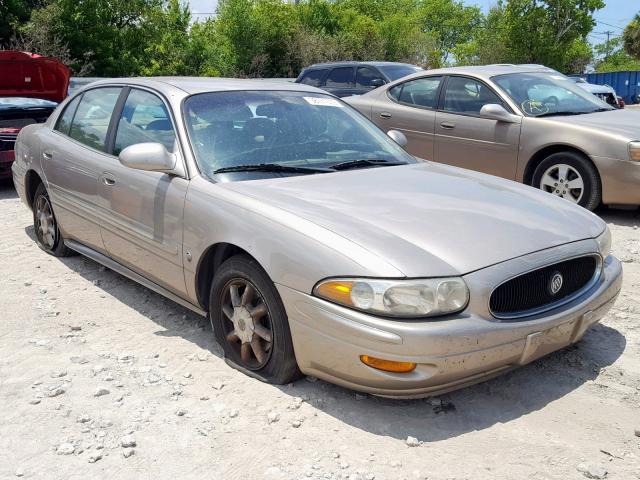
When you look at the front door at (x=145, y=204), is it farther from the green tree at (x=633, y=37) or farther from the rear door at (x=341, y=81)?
the green tree at (x=633, y=37)

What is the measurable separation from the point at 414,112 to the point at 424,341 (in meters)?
5.69

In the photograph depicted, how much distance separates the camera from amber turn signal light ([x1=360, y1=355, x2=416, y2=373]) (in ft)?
10.0

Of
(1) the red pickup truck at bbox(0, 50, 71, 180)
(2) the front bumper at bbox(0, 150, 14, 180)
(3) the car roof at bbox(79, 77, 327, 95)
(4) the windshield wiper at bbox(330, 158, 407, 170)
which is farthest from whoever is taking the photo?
(1) the red pickup truck at bbox(0, 50, 71, 180)

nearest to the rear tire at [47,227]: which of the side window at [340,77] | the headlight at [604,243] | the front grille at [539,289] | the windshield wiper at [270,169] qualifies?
the windshield wiper at [270,169]

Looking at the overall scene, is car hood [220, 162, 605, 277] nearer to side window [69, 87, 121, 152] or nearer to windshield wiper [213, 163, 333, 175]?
windshield wiper [213, 163, 333, 175]

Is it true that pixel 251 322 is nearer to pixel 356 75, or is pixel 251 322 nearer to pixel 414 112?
pixel 414 112

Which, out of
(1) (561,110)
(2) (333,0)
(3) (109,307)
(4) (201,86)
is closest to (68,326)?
(3) (109,307)

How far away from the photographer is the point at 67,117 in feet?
18.4

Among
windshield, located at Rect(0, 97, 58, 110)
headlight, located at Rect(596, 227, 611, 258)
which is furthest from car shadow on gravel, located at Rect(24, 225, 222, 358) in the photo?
windshield, located at Rect(0, 97, 58, 110)

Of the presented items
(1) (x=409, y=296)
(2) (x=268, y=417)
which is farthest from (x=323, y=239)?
(2) (x=268, y=417)

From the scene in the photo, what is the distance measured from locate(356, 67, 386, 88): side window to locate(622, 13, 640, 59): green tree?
57614 mm

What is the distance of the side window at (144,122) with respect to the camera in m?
4.35

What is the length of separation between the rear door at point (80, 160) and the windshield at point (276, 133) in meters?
0.94

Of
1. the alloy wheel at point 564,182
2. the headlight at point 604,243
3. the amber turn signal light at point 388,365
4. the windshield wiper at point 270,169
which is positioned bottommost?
the amber turn signal light at point 388,365
